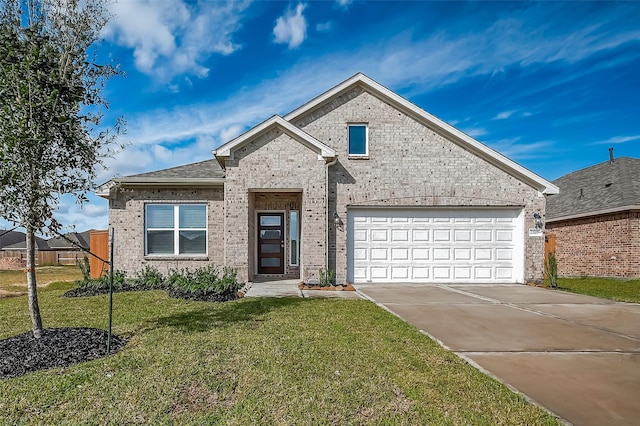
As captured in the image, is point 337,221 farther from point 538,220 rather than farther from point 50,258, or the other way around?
point 50,258

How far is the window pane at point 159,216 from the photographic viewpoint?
1185 cm

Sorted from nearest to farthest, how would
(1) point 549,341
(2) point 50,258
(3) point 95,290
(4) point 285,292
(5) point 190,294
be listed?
(1) point 549,341 → (5) point 190,294 → (4) point 285,292 → (3) point 95,290 → (2) point 50,258

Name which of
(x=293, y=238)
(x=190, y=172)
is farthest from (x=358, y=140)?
(x=190, y=172)

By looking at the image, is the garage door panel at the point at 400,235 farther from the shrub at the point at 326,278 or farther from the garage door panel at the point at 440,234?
the shrub at the point at 326,278

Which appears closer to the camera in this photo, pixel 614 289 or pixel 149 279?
pixel 149 279

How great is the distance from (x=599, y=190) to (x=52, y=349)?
21.6 meters

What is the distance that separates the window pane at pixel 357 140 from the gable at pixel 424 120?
1.16 metres

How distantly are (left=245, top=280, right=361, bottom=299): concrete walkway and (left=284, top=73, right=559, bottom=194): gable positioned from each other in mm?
5210

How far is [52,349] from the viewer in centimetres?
480

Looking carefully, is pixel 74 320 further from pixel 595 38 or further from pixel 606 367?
pixel 595 38

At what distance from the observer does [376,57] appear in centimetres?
1155

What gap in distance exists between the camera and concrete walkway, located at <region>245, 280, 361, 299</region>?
930 centimetres

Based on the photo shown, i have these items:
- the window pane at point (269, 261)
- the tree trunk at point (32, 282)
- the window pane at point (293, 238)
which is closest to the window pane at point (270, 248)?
the window pane at point (269, 261)

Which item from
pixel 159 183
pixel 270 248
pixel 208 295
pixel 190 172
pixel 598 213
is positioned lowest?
pixel 208 295
